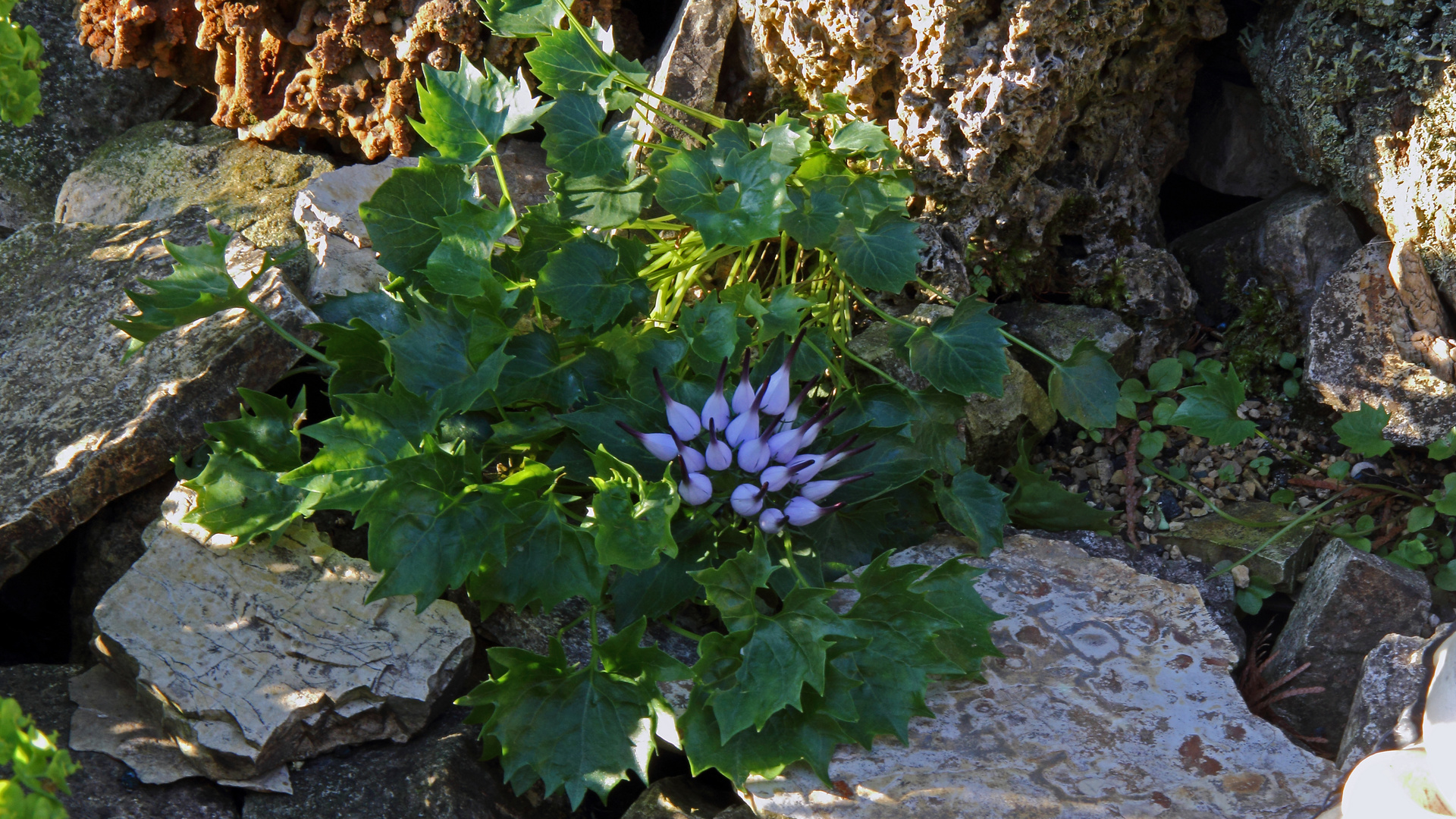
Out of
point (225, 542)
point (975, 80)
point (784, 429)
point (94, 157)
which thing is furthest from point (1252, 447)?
point (94, 157)

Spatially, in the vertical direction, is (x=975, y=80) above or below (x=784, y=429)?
above

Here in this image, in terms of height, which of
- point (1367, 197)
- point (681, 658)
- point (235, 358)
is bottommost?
point (681, 658)

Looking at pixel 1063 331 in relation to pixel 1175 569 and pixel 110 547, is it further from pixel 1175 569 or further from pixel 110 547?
pixel 110 547

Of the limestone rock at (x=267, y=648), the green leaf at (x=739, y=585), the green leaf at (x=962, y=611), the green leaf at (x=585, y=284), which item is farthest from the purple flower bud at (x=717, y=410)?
the limestone rock at (x=267, y=648)

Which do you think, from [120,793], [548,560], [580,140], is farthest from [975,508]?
→ [120,793]

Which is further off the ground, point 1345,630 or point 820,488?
point 820,488

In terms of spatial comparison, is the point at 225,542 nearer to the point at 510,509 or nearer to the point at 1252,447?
the point at 510,509

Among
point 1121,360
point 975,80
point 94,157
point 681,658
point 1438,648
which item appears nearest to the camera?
point 1438,648

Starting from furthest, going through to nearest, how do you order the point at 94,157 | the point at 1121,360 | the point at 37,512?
the point at 94,157 < the point at 1121,360 < the point at 37,512
